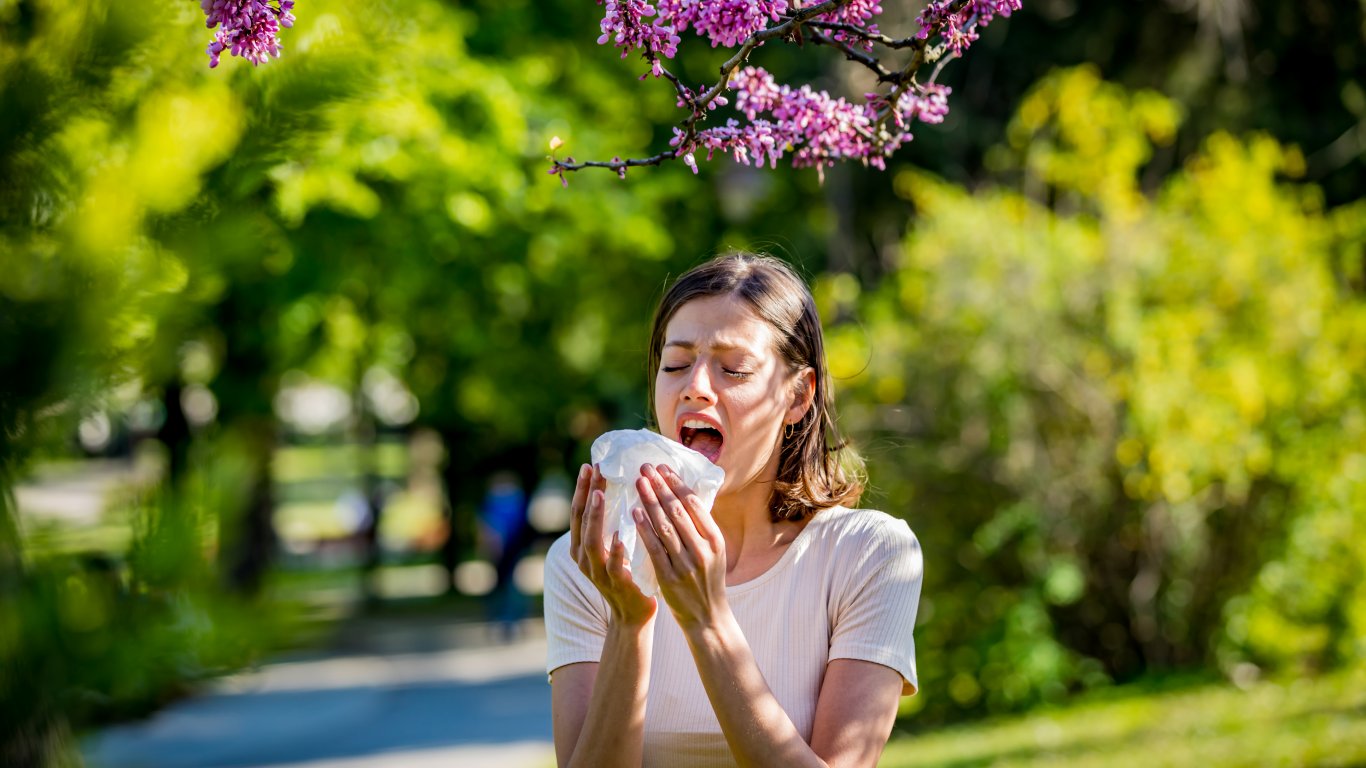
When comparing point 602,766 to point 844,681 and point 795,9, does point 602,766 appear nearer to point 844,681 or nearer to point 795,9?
point 844,681

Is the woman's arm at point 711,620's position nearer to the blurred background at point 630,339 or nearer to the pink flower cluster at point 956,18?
the blurred background at point 630,339

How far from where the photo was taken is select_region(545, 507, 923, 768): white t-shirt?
2.24 metres

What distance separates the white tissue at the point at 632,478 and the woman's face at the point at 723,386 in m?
0.21

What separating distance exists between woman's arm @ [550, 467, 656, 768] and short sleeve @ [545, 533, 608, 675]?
0.59 feet

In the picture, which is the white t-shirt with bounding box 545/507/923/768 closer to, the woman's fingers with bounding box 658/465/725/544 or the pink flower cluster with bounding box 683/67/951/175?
the woman's fingers with bounding box 658/465/725/544

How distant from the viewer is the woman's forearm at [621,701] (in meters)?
2.09

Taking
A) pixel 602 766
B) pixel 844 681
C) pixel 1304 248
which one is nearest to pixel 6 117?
pixel 602 766

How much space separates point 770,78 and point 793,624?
3.63 feet

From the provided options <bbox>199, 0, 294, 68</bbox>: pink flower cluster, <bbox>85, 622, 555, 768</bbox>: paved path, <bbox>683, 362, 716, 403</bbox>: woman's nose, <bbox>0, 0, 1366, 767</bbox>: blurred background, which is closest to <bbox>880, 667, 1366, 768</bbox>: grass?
<bbox>0, 0, 1366, 767</bbox>: blurred background

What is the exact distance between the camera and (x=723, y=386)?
2.32 meters

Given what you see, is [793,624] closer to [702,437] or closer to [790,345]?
[702,437]

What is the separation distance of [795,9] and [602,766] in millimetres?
1333

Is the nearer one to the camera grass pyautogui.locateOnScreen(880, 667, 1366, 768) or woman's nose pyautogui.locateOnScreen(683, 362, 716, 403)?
woman's nose pyautogui.locateOnScreen(683, 362, 716, 403)

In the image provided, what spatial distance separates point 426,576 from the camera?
84.9 ft
